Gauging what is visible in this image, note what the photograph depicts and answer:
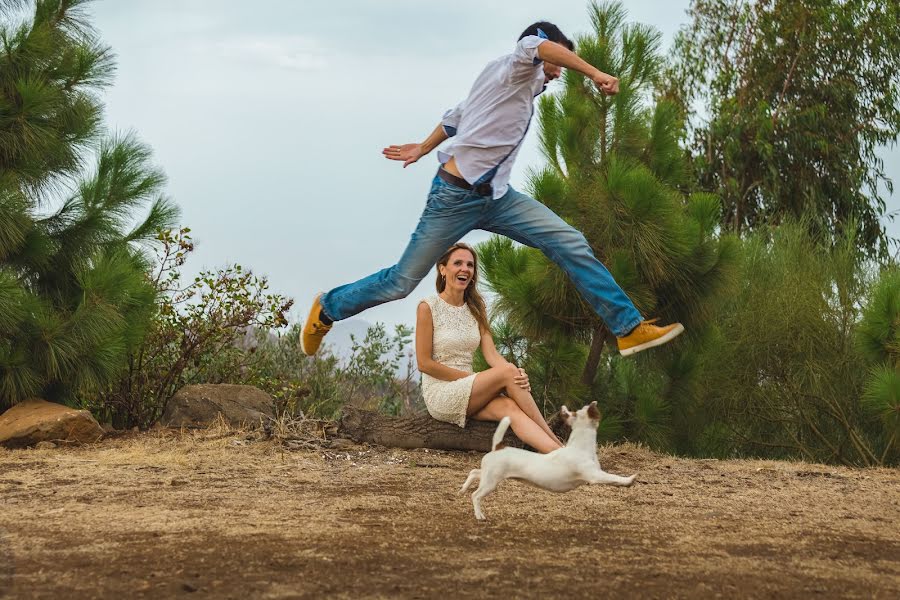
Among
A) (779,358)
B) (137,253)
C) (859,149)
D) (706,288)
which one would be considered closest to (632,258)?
(706,288)

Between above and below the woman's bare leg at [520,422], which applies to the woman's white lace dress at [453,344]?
above

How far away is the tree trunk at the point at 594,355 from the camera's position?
852 centimetres

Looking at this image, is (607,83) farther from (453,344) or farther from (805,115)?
(805,115)

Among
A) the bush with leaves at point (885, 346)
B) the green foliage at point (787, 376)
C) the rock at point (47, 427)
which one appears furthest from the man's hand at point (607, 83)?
the green foliage at point (787, 376)

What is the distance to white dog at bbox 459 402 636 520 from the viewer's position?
12.6ft

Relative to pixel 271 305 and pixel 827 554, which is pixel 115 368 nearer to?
pixel 271 305

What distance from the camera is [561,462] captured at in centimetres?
387

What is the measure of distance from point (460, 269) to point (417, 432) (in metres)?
1.44

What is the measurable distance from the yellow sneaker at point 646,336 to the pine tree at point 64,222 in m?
5.04

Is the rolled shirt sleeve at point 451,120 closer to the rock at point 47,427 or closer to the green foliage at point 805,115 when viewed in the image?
the rock at point 47,427

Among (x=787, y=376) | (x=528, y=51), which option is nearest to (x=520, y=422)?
(x=528, y=51)

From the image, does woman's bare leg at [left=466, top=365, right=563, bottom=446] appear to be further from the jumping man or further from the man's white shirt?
the man's white shirt

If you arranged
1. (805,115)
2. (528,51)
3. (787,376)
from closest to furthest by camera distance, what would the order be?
(528,51) → (787,376) → (805,115)

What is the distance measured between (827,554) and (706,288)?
15.3 feet
